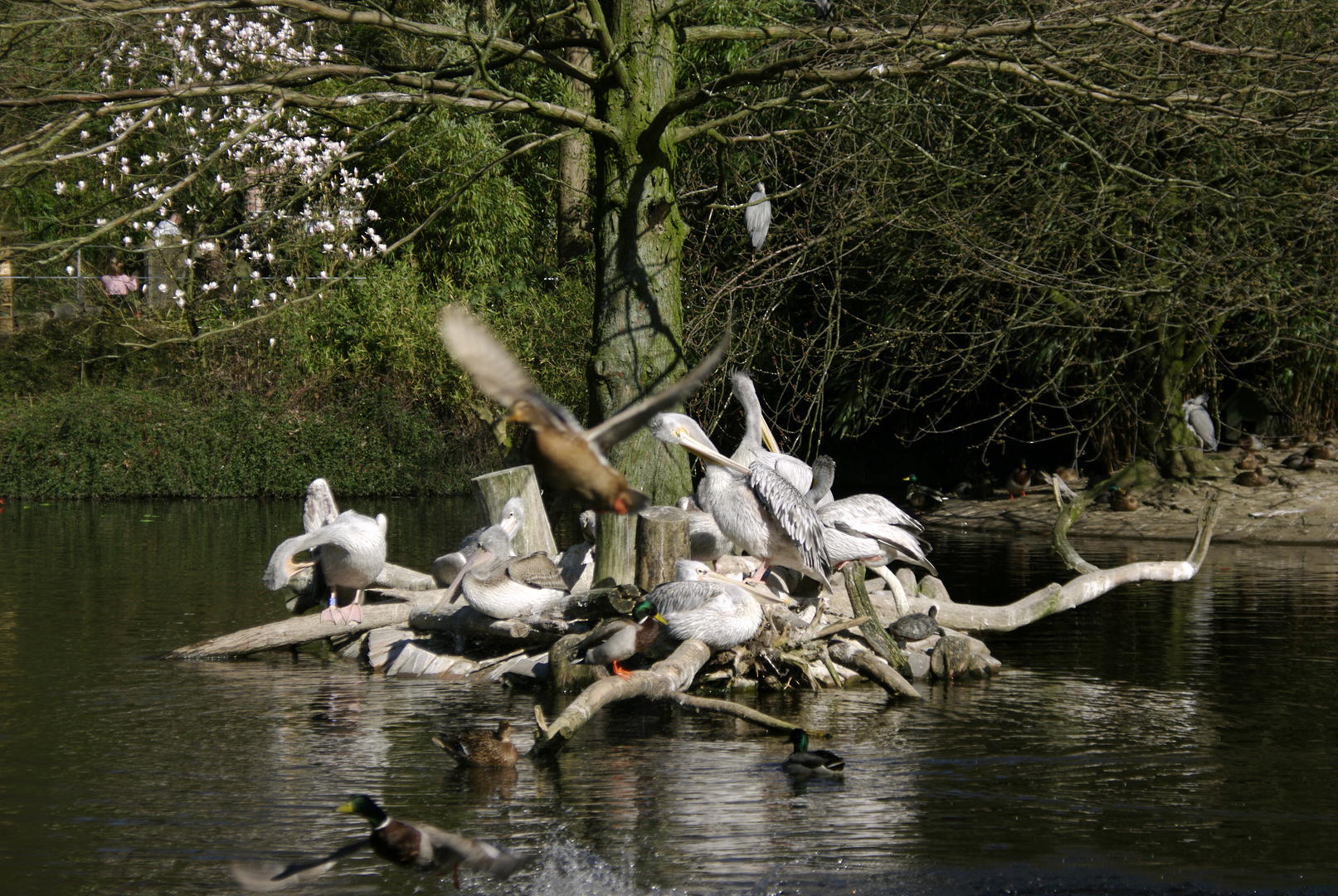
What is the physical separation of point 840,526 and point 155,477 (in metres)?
18.6

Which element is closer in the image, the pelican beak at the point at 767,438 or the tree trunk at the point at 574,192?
the pelican beak at the point at 767,438

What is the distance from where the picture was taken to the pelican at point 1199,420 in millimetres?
18969

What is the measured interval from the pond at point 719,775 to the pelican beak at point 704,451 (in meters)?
1.60

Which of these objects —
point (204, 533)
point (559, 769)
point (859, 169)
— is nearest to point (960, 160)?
point (859, 169)

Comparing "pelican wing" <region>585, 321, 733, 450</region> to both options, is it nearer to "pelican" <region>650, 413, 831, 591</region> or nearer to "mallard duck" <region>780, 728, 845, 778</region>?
"mallard duck" <region>780, 728, 845, 778</region>

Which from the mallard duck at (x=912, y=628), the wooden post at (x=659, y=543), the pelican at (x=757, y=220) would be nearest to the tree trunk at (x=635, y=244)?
the wooden post at (x=659, y=543)

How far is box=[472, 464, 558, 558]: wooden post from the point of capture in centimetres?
1071

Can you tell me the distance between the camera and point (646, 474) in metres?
9.91

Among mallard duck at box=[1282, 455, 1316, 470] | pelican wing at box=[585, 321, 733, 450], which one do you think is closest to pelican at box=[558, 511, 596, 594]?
pelican wing at box=[585, 321, 733, 450]

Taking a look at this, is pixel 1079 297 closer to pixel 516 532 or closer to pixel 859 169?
pixel 859 169

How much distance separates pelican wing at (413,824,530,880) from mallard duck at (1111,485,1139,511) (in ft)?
48.4

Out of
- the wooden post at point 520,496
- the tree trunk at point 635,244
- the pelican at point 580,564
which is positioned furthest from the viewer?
the wooden post at point 520,496

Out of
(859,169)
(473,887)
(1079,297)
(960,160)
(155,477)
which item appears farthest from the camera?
(155,477)

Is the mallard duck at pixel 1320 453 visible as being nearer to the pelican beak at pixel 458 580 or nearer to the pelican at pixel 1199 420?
the pelican at pixel 1199 420
